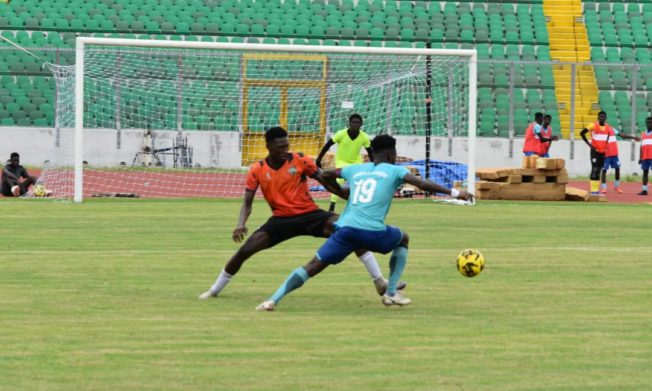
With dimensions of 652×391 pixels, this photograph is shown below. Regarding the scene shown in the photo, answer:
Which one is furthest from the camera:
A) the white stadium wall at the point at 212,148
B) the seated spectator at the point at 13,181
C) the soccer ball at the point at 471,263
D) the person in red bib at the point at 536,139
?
the white stadium wall at the point at 212,148

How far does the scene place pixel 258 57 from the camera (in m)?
36.4

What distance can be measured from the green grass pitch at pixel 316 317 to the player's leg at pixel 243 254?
0.62 ft

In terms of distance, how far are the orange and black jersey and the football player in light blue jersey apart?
759mm

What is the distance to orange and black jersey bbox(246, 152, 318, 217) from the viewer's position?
526 inches

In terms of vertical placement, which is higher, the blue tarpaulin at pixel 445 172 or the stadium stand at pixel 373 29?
the stadium stand at pixel 373 29

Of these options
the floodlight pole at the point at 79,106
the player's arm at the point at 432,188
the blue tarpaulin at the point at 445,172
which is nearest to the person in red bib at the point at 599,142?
the blue tarpaulin at the point at 445,172

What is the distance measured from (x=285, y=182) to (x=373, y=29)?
3646 centimetres

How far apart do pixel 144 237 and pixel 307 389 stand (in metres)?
12.2

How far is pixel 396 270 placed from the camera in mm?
12758

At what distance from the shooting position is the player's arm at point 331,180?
1298cm

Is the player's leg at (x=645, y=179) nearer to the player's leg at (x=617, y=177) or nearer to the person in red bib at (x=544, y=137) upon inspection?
the player's leg at (x=617, y=177)

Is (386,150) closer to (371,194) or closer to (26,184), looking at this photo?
(371,194)

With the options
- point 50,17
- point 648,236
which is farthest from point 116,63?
point 648,236

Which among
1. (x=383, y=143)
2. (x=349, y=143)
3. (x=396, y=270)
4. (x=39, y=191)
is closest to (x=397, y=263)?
(x=396, y=270)
